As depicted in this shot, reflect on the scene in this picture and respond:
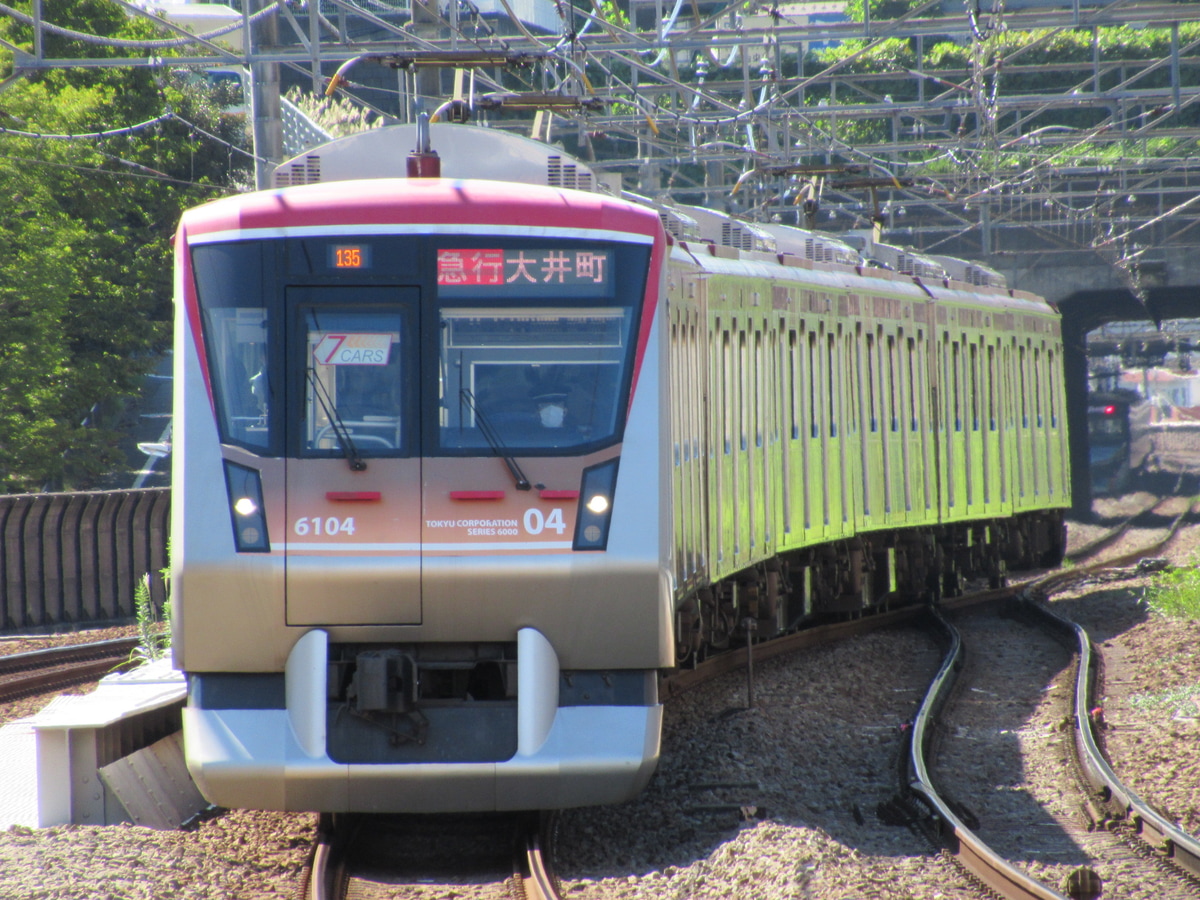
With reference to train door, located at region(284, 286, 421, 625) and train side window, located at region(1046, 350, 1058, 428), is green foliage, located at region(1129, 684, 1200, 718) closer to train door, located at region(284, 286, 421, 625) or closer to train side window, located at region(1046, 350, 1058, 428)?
train door, located at region(284, 286, 421, 625)

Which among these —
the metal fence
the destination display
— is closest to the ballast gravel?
the destination display

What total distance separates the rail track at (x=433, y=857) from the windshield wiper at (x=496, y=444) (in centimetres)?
153

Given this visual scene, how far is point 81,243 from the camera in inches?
966

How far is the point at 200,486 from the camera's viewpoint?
6941 millimetres

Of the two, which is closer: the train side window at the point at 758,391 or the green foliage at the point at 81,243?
the train side window at the point at 758,391

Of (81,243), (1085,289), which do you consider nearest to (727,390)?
(81,243)

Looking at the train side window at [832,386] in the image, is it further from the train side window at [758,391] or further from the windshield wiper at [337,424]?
the windshield wiper at [337,424]

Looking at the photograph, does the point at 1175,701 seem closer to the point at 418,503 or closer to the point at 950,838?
the point at 950,838

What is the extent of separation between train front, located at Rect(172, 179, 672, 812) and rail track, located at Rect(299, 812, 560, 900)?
0.94ft

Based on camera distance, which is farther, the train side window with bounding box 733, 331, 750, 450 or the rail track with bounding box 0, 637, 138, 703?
the rail track with bounding box 0, 637, 138, 703

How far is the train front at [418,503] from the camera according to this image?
6.85 meters

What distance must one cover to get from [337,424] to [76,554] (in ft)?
38.8

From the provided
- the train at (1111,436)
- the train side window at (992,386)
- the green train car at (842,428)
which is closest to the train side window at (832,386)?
the green train car at (842,428)

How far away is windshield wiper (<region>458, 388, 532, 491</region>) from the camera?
22.6 feet
